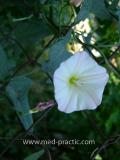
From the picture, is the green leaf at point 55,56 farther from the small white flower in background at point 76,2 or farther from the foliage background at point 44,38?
the small white flower in background at point 76,2

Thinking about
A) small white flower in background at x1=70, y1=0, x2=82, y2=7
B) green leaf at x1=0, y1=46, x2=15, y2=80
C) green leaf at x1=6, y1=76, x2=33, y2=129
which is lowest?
green leaf at x1=6, y1=76, x2=33, y2=129

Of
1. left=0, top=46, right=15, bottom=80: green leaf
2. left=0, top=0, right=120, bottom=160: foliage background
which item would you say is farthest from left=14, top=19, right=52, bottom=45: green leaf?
left=0, top=46, right=15, bottom=80: green leaf

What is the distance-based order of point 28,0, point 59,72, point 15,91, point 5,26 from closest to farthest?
1. point 59,72
2. point 15,91
3. point 28,0
4. point 5,26

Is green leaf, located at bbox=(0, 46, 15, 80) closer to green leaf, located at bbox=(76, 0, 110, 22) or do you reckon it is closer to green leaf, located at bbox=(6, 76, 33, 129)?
green leaf, located at bbox=(6, 76, 33, 129)

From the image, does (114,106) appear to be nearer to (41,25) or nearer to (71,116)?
(71,116)

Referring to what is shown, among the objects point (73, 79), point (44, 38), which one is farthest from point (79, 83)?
point (44, 38)

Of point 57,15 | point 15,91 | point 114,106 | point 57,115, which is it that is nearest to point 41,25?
point 57,15

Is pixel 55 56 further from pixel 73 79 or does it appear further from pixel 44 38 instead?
pixel 44 38
